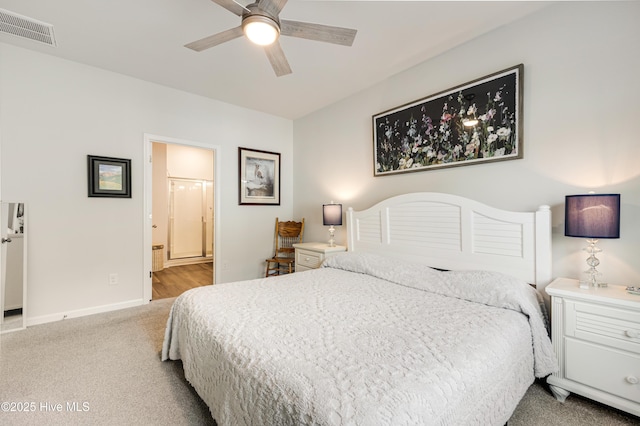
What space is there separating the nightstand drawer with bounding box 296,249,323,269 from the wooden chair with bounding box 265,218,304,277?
439mm

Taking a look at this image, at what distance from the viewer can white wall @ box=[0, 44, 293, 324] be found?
8.37 ft

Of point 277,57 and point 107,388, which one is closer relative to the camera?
point 107,388

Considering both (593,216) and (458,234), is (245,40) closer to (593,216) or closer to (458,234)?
(458,234)

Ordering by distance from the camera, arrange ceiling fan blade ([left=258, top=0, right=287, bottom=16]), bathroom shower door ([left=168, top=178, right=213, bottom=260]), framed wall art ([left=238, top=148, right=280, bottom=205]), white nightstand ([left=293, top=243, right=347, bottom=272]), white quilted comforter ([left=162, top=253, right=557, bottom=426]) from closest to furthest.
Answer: white quilted comforter ([left=162, top=253, right=557, bottom=426]), ceiling fan blade ([left=258, top=0, right=287, bottom=16]), white nightstand ([left=293, top=243, right=347, bottom=272]), framed wall art ([left=238, top=148, right=280, bottom=205]), bathroom shower door ([left=168, top=178, right=213, bottom=260])

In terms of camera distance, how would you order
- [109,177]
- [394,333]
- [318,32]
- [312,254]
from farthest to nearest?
[312,254] → [109,177] → [318,32] → [394,333]

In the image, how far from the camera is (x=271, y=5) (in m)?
1.53

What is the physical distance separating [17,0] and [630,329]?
4.31 m

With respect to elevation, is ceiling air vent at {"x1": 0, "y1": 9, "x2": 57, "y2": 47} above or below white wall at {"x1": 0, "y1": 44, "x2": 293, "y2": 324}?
above

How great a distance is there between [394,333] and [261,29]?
1803 millimetres

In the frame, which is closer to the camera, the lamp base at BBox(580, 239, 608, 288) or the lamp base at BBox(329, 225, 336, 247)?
the lamp base at BBox(580, 239, 608, 288)

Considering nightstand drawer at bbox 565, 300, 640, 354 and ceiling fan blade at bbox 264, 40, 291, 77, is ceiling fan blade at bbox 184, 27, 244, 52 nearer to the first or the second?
ceiling fan blade at bbox 264, 40, 291, 77

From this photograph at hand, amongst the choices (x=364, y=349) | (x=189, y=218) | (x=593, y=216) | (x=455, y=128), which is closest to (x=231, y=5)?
(x=364, y=349)

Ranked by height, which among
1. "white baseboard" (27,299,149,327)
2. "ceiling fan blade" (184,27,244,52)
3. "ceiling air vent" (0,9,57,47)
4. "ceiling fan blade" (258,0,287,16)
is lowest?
"white baseboard" (27,299,149,327)

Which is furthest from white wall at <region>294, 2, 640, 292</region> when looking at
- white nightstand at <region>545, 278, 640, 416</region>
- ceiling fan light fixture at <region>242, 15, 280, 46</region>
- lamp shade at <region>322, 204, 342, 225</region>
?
ceiling fan light fixture at <region>242, 15, 280, 46</region>
